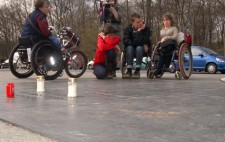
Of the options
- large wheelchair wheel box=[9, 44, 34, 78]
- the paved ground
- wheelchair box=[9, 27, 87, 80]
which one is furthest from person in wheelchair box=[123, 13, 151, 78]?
Answer: the paved ground

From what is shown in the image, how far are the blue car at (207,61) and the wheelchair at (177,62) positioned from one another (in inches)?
491

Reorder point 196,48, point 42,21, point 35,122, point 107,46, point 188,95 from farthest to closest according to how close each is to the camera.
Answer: point 196,48
point 107,46
point 42,21
point 188,95
point 35,122

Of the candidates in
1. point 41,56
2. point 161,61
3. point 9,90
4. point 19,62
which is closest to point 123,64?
point 161,61

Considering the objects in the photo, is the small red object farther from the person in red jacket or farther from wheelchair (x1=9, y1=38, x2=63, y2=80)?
the person in red jacket

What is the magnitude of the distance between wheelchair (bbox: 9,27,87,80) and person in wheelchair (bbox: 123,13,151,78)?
1275 mm

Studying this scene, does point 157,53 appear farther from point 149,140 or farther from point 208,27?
point 208,27

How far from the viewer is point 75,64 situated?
34.1 ft

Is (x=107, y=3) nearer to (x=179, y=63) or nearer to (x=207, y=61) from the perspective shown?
(x=179, y=63)

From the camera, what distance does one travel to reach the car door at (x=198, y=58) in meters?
22.6

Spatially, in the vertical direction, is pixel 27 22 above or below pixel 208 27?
below

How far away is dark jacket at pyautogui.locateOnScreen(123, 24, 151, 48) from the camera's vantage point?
995cm

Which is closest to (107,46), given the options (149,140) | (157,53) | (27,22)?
(157,53)

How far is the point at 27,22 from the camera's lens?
361 inches

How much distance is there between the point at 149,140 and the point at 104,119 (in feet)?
2.98
